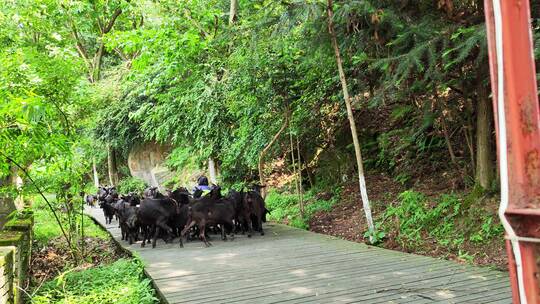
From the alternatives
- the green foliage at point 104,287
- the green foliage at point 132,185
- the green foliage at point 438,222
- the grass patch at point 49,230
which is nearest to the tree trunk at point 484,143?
the green foliage at point 438,222

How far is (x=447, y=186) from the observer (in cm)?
953

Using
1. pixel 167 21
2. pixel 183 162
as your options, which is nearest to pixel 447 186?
pixel 167 21

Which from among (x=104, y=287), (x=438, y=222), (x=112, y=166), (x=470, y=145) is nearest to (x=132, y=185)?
(x=112, y=166)

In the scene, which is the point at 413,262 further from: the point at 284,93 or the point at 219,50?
the point at 219,50

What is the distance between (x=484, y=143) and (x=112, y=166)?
2461 centimetres

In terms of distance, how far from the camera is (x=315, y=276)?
19.7 feet

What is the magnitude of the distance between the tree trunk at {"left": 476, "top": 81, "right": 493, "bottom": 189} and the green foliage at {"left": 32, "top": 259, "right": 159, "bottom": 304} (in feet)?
19.3

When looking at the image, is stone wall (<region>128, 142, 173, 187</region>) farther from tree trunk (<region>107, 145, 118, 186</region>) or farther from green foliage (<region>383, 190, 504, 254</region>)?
green foliage (<region>383, 190, 504, 254</region>)

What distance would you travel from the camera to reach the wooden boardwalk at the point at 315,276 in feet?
16.5

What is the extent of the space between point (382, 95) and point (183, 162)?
1625 cm

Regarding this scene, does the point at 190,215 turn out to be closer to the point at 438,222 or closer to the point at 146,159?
the point at 438,222

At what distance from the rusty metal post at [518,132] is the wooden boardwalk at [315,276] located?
3656 millimetres

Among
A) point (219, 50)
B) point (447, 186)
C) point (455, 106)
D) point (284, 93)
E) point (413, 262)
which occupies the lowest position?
point (413, 262)

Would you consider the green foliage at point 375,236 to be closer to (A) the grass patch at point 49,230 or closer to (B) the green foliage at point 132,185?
(A) the grass patch at point 49,230
